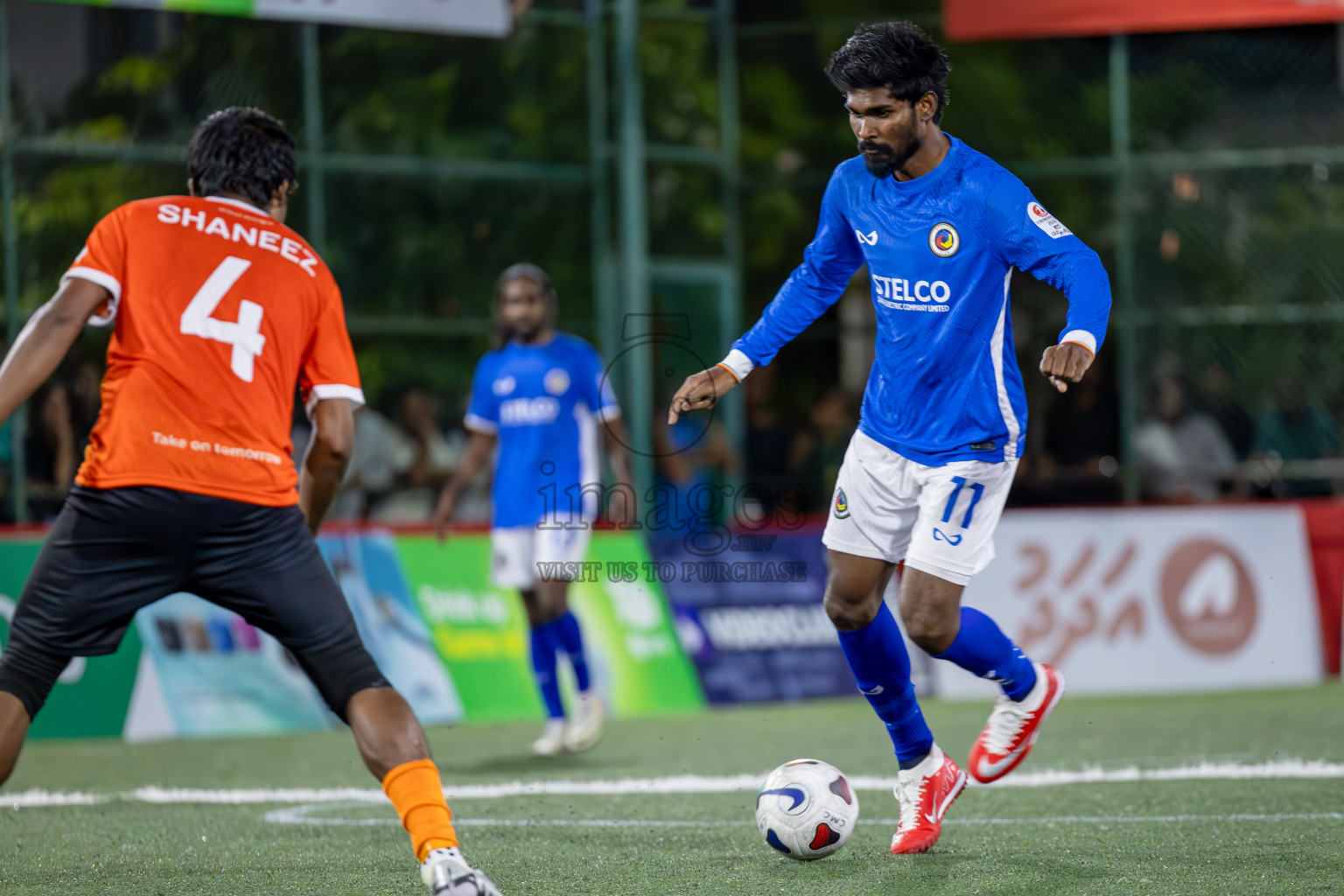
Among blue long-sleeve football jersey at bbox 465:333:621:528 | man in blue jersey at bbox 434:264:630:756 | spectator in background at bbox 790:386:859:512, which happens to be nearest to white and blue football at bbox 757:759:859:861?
man in blue jersey at bbox 434:264:630:756

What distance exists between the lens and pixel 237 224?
14.7ft

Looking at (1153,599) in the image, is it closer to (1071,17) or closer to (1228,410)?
(1228,410)

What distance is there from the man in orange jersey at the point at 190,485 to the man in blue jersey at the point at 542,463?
15.6 ft

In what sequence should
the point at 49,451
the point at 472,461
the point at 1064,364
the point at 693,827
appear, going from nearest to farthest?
the point at 1064,364 → the point at 693,827 → the point at 472,461 → the point at 49,451

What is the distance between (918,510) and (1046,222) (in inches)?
40.3

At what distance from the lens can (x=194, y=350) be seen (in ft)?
14.3

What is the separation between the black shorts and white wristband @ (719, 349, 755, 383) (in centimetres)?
184

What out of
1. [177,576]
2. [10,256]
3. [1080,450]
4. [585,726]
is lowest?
[585,726]

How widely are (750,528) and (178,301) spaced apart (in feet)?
27.8

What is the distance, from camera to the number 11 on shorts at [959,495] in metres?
5.53

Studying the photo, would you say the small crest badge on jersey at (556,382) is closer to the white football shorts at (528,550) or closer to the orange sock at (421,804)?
the white football shorts at (528,550)

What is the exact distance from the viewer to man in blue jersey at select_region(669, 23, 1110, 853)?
5.39 metres

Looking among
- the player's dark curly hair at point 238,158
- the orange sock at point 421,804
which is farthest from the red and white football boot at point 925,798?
the player's dark curly hair at point 238,158

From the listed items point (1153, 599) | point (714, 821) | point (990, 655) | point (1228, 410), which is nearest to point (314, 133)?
point (1153, 599)
